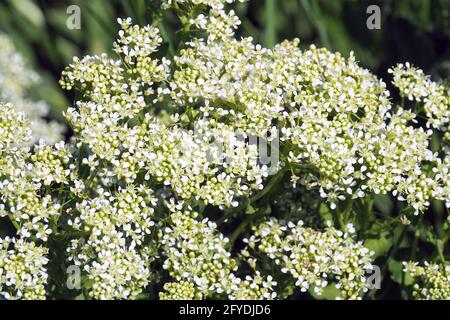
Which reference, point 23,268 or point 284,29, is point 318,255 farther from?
point 284,29

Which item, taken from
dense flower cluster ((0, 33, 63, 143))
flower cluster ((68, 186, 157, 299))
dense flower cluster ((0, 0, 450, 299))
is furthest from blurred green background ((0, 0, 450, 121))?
flower cluster ((68, 186, 157, 299))

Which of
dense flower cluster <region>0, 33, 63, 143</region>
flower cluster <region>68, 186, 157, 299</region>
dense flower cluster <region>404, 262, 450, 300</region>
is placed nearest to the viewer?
flower cluster <region>68, 186, 157, 299</region>

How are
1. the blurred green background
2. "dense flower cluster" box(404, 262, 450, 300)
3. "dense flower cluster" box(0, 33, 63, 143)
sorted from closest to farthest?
"dense flower cluster" box(404, 262, 450, 300), the blurred green background, "dense flower cluster" box(0, 33, 63, 143)

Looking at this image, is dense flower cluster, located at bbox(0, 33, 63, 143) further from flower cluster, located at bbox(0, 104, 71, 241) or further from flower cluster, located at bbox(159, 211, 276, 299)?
flower cluster, located at bbox(159, 211, 276, 299)

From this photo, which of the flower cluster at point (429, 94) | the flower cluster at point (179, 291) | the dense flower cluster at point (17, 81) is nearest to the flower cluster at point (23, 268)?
the flower cluster at point (179, 291)

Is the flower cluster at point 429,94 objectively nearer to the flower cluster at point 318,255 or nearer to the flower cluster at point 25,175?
the flower cluster at point 318,255

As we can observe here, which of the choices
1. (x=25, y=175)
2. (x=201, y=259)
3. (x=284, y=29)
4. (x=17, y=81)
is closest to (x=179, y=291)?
(x=201, y=259)
